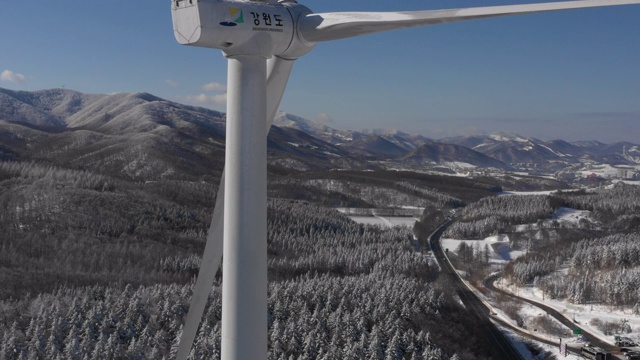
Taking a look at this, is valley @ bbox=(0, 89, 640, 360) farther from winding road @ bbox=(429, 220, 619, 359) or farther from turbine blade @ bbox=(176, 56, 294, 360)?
turbine blade @ bbox=(176, 56, 294, 360)

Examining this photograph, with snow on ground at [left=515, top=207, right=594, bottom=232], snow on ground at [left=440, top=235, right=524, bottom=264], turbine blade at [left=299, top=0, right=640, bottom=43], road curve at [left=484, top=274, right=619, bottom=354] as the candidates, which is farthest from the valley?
turbine blade at [left=299, top=0, right=640, bottom=43]

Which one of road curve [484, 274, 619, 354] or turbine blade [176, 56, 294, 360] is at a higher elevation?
turbine blade [176, 56, 294, 360]

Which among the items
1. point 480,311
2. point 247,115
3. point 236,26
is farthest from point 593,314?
point 236,26

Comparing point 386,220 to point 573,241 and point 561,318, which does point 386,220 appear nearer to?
point 573,241

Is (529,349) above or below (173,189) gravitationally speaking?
below

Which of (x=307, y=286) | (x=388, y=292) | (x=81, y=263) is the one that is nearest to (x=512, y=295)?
(x=388, y=292)

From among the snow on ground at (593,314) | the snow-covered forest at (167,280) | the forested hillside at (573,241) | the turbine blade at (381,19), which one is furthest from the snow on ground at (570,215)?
the turbine blade at (381,19)

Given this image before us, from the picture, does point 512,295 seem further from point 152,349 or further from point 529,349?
point 152,349
